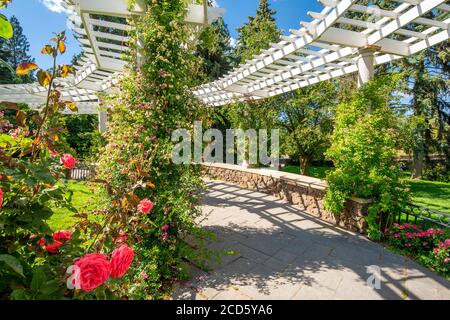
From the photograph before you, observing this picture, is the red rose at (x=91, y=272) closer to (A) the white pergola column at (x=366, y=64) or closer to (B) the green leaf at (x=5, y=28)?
(B) the green leaf at (x=5, y=28)

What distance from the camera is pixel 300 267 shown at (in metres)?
3.36

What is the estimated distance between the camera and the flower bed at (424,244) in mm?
3344

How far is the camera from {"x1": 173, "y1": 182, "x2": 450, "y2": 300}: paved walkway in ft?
9.26

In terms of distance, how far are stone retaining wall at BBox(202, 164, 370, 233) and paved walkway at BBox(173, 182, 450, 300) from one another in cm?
27

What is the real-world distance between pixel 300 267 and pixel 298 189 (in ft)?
9.74

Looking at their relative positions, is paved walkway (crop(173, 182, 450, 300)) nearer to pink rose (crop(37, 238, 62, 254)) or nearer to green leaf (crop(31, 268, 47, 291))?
pink rose (crop(37, 238, 62, 254))

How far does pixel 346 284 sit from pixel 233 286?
1399 millimetres

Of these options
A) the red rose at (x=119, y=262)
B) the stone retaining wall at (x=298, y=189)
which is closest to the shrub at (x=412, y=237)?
the stone retaining wall at (x=298, y=189)

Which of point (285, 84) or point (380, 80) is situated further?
point (285, 84)

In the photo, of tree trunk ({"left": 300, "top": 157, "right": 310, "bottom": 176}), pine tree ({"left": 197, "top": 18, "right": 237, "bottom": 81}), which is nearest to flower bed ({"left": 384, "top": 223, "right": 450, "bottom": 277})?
tree trunk ({"left": 300, "top": 157, "right": 310, "bottom": 176})

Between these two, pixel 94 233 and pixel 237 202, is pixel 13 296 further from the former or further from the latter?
pixel 237 202

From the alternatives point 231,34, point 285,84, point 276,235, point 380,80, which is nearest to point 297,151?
point 285,84

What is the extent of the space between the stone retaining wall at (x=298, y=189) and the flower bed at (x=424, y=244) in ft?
1.71

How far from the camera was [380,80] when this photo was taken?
4.76m
